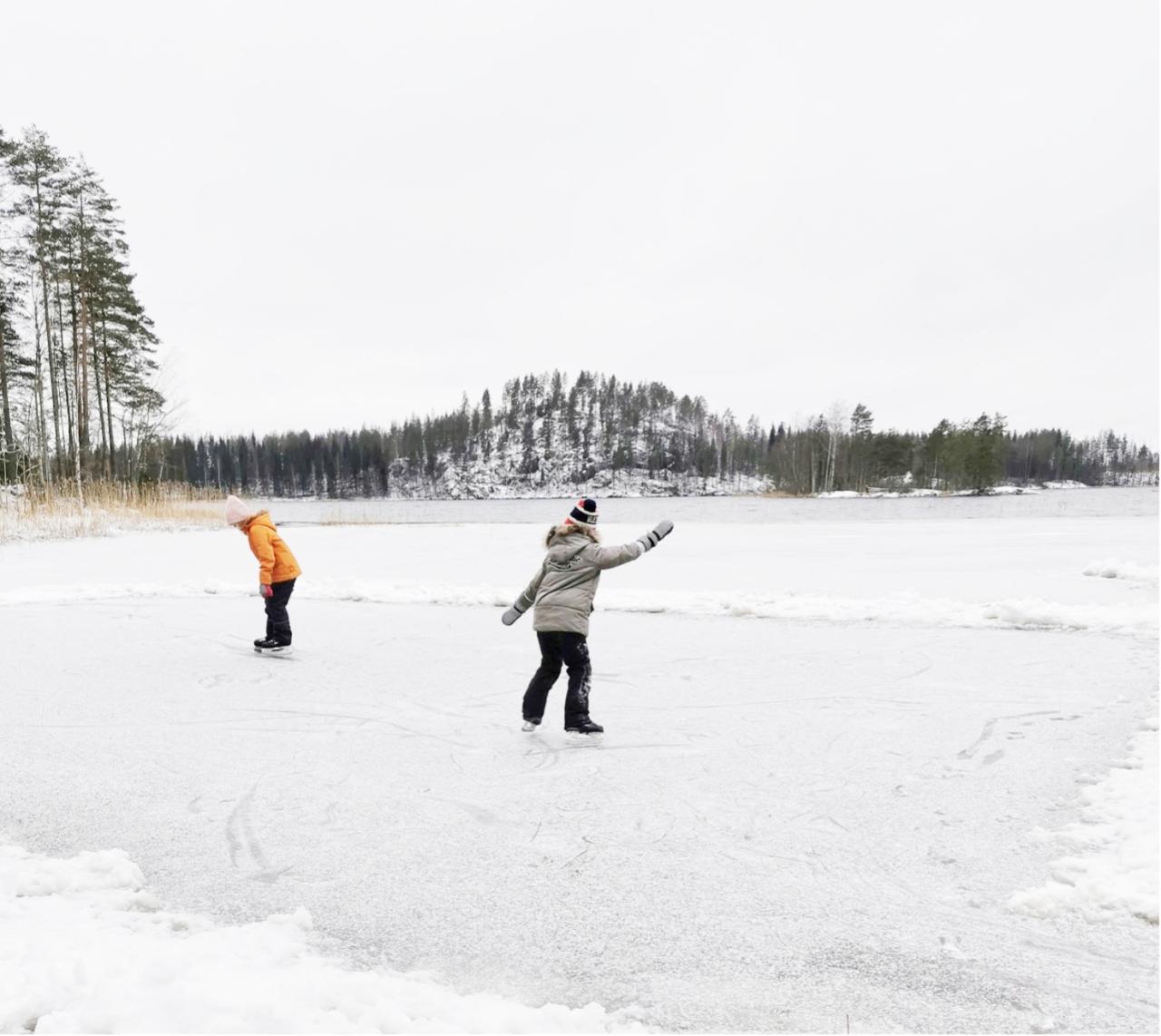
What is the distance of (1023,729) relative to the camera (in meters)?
4.70

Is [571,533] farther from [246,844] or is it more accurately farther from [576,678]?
[246,844]

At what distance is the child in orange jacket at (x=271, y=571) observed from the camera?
7.13m

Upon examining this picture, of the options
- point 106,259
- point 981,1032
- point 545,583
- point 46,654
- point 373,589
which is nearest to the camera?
point 981,1032

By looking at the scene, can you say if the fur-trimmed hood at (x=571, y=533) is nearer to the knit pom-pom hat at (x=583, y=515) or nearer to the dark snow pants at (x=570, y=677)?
the knit pom-pom hat at (x=583, y=515)

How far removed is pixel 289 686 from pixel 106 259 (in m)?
29.8

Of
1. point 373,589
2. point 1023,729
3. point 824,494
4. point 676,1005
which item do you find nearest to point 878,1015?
point 676,1005

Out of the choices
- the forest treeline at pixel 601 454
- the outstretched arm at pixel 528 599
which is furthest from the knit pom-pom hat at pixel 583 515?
the forest treeline at pixel 601 454

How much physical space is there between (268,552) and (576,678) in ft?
11.9

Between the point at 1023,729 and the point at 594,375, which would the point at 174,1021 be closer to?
the point at 1023,729

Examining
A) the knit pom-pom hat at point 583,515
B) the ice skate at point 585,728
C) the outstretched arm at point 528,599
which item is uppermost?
the knit pom-pom hat at point 583,515

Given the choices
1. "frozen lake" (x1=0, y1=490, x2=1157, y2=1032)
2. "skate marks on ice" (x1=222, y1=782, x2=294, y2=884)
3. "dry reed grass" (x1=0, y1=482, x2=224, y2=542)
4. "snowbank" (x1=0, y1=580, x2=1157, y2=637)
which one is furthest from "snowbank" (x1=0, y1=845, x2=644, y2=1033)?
"dry reed grass" (x1=0, y1=482, x2=224, y2=542)

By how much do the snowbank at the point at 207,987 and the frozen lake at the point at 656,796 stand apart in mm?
162

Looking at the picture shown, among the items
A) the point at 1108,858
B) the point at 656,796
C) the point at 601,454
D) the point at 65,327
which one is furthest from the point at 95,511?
the point at 601,454

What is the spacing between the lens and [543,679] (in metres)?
4.96
